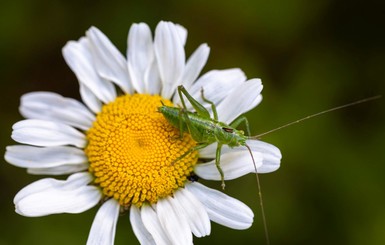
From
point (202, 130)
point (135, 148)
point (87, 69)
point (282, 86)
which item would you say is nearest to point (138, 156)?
point (135, 148)

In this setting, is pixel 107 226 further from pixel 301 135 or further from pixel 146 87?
pixel 301 135

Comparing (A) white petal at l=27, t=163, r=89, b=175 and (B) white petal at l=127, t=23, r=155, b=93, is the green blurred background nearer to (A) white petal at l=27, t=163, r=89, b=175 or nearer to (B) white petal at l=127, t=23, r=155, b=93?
(A) white petal at l=27, t=163, r=89, b=175

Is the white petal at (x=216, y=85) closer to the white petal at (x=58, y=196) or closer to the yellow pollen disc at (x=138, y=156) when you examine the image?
the yellow pollen disc at (x=138, y=156)

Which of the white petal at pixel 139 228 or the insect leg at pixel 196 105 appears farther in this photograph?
the insect leg at pixel 196 105

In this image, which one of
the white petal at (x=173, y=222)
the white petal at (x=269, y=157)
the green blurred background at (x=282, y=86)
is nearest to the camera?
the white petal at (x=173, y=222)

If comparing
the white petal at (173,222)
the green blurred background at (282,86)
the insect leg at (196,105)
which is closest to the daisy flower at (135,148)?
the white petal at (173,222)

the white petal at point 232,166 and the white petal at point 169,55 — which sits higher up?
the white petal at point 169,55
